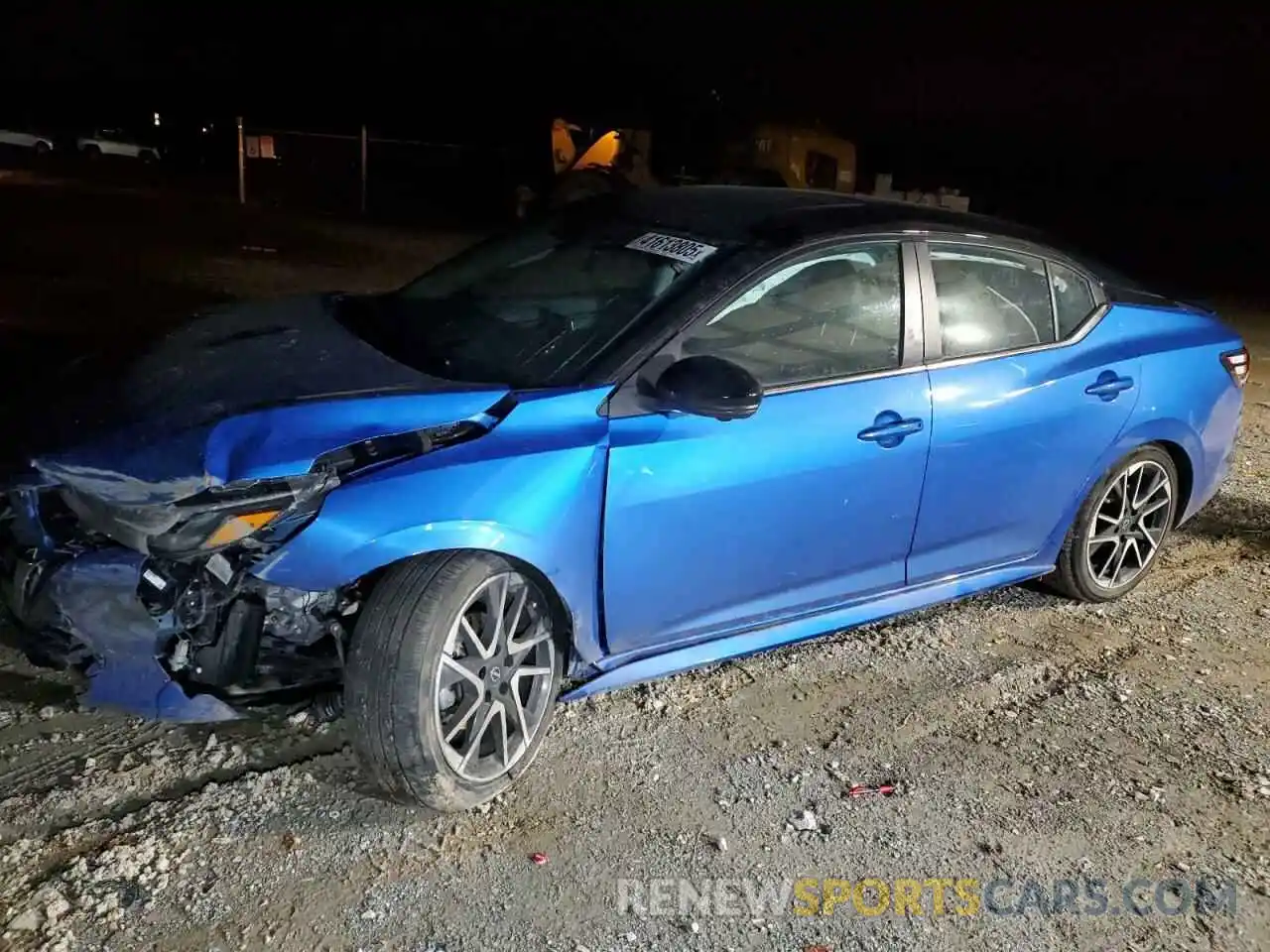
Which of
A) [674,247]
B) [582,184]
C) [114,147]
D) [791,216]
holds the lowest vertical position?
[114,147]

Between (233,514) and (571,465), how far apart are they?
2.84ft

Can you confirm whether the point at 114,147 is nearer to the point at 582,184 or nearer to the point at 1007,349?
the point at 582,184

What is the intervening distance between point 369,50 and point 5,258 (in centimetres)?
3922

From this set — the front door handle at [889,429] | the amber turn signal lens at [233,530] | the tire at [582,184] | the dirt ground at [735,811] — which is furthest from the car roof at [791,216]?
the tire at [582,184]

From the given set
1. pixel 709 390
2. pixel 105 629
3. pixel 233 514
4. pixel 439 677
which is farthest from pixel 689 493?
pixel 105 629

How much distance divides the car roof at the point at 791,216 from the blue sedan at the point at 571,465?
0.06ft

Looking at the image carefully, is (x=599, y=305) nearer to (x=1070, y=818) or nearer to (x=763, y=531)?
(x=763, y=531)

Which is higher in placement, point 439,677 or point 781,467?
point 781,467

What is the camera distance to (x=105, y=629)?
9.08 ft

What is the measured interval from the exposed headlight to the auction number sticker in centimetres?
143

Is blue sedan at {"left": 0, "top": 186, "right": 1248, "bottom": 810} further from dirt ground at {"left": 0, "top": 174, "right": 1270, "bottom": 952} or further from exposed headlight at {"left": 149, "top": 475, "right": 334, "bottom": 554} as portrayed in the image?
dirt ground at {"left": 0, "top": 174, "right": 1270, "bottom": 952}

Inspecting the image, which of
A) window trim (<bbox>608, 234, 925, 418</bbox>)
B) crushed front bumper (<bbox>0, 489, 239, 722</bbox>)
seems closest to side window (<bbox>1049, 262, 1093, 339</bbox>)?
window trim (<bbox>608, 234, 925, 418</bbox>)

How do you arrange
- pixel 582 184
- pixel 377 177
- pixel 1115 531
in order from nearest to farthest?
pixel 1115 531 < pixel 582 184 < pixel 377 177

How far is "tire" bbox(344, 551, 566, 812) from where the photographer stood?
282 centimetres
